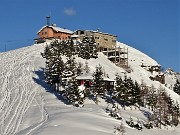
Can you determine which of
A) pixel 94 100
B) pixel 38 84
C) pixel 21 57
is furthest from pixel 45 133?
pixel 21 57

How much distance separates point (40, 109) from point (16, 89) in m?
15.5

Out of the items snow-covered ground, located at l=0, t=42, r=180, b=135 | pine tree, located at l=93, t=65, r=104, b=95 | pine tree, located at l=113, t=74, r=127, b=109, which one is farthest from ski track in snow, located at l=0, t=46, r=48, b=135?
pine tree, located at l=113, t=74, r=127, b=109

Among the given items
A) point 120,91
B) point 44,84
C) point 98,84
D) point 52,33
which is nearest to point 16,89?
point 44,84

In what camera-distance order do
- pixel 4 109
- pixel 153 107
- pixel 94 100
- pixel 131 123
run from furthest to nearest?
pixel 153 107 → pixel 94 100 → pixel 4 109 → pixel 131 123

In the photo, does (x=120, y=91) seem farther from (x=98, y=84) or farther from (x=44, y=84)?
(x=44, y=84)

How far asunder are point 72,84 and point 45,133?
21213 millimetres

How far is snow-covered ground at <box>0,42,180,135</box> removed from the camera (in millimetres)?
39525

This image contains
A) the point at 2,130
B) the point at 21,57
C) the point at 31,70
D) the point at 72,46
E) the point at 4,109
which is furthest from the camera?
the point at 21,57

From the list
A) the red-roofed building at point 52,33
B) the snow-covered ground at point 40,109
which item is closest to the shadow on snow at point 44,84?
the snow-covered ground at point 40,109

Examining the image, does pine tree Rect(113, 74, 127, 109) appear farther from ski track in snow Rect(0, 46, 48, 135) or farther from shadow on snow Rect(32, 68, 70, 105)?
ski track in snow Rect(0, 46, 48, 135)

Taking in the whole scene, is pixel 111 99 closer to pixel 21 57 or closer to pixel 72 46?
pixel 72 46

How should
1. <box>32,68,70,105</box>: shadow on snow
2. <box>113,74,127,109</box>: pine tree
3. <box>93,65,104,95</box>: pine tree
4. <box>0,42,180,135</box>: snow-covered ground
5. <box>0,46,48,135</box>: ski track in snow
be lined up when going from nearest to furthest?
<box>0,42,180,135</box>: snow-covered ground, <box>0,46,48,135</box>: ski track in snow, <box>93,65,104,95</box>: pine tree, <box>32,68,70,105</box>: shadow on snow, <box>113,74,127,109</box>: pine tree

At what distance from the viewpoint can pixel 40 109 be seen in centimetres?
5216

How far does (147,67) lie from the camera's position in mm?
108375
